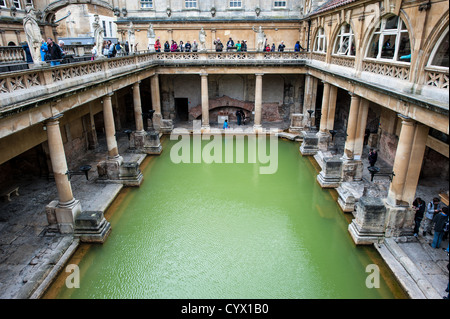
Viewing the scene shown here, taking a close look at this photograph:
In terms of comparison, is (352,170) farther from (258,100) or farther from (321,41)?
(258,100)

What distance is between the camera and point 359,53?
45.8 feet

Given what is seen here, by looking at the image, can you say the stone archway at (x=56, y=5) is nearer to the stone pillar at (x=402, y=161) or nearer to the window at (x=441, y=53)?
the window at (x=441, y=53)

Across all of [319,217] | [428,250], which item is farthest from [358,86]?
[428,250]

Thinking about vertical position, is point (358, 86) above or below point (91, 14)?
below

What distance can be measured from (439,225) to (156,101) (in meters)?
19.4

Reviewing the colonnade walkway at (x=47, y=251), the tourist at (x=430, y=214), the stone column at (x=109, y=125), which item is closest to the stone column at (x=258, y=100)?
the stone column at (x=109, y=125)

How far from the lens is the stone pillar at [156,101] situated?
2337 centimetres

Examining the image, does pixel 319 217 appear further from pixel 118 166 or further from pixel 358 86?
pixel 118 166

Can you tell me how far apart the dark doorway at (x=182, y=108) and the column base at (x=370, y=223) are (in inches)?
787

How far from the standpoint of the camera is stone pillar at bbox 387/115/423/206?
1036 centimetres

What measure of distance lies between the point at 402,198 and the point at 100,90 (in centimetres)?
1257

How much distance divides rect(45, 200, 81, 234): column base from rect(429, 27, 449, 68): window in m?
12.6

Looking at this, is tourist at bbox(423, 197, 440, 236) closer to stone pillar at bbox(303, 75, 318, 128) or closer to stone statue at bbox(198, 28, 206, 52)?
stone pillar at bbox(303, 75, 318, 128)

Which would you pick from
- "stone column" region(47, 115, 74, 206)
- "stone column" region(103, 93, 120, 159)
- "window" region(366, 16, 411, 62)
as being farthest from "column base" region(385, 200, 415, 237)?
"stone column" region(103, 93, 120, 159)
